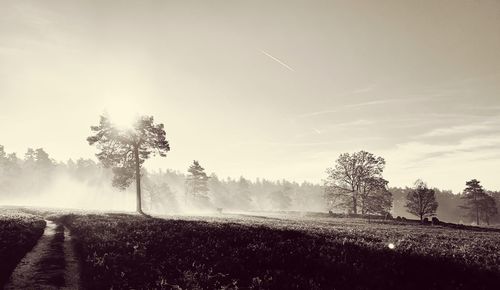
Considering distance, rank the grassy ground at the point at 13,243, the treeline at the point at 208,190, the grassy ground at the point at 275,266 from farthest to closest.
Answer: the treeline at the point at 208,190 → the grassy ground at the point at 13,243 → the grassy ground at the point at 275,266

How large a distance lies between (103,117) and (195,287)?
42.0 m

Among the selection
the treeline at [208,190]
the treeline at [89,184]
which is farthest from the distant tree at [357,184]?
the treeline at [89,184]

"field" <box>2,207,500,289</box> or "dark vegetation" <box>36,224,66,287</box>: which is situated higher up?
"field" <box>2,207,500,289</box>

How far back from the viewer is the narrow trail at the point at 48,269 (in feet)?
40.1

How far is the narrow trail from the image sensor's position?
1222cm

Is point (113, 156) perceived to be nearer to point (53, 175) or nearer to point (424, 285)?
point (424, 285)

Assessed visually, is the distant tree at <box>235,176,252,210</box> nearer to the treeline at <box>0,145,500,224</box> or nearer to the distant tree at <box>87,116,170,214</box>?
the treeline at <box>0,145,500,224</box>

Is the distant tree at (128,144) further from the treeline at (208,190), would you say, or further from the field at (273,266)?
the field at (273,266)

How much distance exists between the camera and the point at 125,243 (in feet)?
54.6

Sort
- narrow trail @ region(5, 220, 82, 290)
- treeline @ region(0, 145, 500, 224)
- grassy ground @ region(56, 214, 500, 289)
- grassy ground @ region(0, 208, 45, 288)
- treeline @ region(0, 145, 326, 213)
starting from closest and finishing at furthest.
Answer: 1. grassy ground @ region(56, 214, 500, 289)
2. narrow trail @ region(5, 220, 82, 290)
3. grassy ground @ region(0, 208, 45, 288)
4. treeline @ region(0, 145, 500, 224)
5. treeline @ region(0, 145, 326, 213)

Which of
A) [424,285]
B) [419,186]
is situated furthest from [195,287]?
[419,186]

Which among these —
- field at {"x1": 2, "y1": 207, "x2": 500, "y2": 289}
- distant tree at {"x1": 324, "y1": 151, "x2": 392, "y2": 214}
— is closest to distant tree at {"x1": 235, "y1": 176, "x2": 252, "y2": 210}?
distant tree at {"x1": 324, "y1": 151, "x2": 392, "y2": 214}

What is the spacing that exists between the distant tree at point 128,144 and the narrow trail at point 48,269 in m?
27.4

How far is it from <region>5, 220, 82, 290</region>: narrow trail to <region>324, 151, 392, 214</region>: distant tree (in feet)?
169
